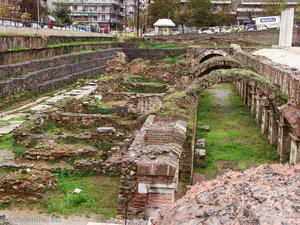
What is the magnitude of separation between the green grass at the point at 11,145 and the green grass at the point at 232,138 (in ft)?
15.5

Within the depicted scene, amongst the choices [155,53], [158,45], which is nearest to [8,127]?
[155,53]


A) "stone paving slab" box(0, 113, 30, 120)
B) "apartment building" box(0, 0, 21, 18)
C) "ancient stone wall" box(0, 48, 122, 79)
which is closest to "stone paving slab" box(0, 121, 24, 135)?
"stone paving slab" box(0, 113, 30, 120)

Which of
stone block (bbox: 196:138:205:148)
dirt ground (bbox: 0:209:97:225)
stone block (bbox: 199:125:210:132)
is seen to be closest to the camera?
dirt ground (bbox: 0:209:97:225)

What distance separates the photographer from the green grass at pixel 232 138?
1373cm

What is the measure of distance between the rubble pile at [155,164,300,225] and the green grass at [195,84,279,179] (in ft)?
25.9

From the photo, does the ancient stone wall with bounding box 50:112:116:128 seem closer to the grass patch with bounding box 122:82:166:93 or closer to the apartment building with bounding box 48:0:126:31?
the grass patch with bounding box 122:82:166:93

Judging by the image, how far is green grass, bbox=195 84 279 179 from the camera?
13726 millimetres

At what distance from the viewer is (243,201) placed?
11.9 ft

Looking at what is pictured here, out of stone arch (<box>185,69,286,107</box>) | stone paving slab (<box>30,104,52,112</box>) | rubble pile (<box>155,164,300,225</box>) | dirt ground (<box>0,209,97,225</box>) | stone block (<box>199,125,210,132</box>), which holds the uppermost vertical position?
rubble pile (<box>155,164,300,225</box>)

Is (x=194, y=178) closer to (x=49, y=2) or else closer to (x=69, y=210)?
(x=69, y=210)

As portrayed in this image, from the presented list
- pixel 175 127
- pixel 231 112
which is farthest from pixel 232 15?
pixel 175 127

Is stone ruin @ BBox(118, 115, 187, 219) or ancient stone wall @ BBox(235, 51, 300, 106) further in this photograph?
ancient stone wall @ BBox(235, 51, 300, 106)

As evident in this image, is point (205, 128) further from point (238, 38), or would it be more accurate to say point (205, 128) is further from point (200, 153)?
point (238, 38)

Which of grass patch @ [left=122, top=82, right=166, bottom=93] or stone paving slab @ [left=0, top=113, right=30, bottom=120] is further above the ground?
grass patch @ [left=122, top=82, right=166, bottom=93]
